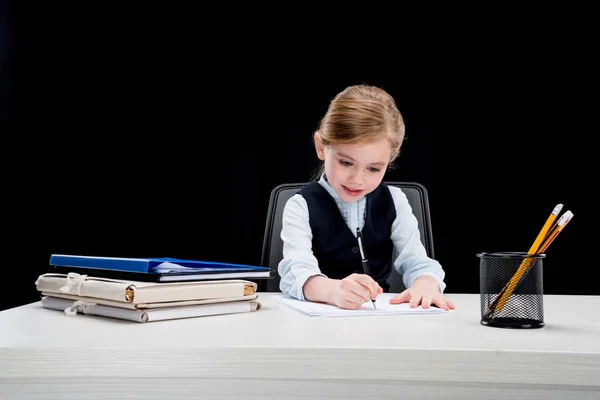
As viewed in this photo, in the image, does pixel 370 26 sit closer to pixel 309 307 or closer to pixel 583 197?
pixel 583 197

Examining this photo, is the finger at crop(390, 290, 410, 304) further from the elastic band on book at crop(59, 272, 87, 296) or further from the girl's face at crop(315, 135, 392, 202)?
the elastic band on book at crop(59, 272, 87, 296)

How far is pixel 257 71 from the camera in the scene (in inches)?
97.5

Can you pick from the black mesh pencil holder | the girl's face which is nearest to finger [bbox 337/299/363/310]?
the black mesh pencil holder

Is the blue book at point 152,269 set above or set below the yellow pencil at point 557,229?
below

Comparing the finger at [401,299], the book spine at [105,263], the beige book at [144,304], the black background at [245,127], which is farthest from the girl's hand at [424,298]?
the black background at [245,127]

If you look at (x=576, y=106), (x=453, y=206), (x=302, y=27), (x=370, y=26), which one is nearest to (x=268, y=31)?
(x=302, y=27)

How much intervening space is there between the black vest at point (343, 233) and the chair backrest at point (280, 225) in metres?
0.13

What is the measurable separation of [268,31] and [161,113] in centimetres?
60

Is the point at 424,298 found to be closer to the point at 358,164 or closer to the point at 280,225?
the point at 358,164

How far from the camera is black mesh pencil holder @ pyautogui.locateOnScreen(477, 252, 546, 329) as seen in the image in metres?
0.72

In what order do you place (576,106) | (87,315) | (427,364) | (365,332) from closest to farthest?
(427,364), (365,332), (87,315), (576,106)

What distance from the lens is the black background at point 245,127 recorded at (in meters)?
2.37

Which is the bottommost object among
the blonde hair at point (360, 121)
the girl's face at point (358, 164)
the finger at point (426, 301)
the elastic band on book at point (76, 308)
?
the finger at point (426, 301)

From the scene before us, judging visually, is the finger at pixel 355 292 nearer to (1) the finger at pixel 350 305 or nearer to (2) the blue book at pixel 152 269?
(1) the finger at pixel 350 305
